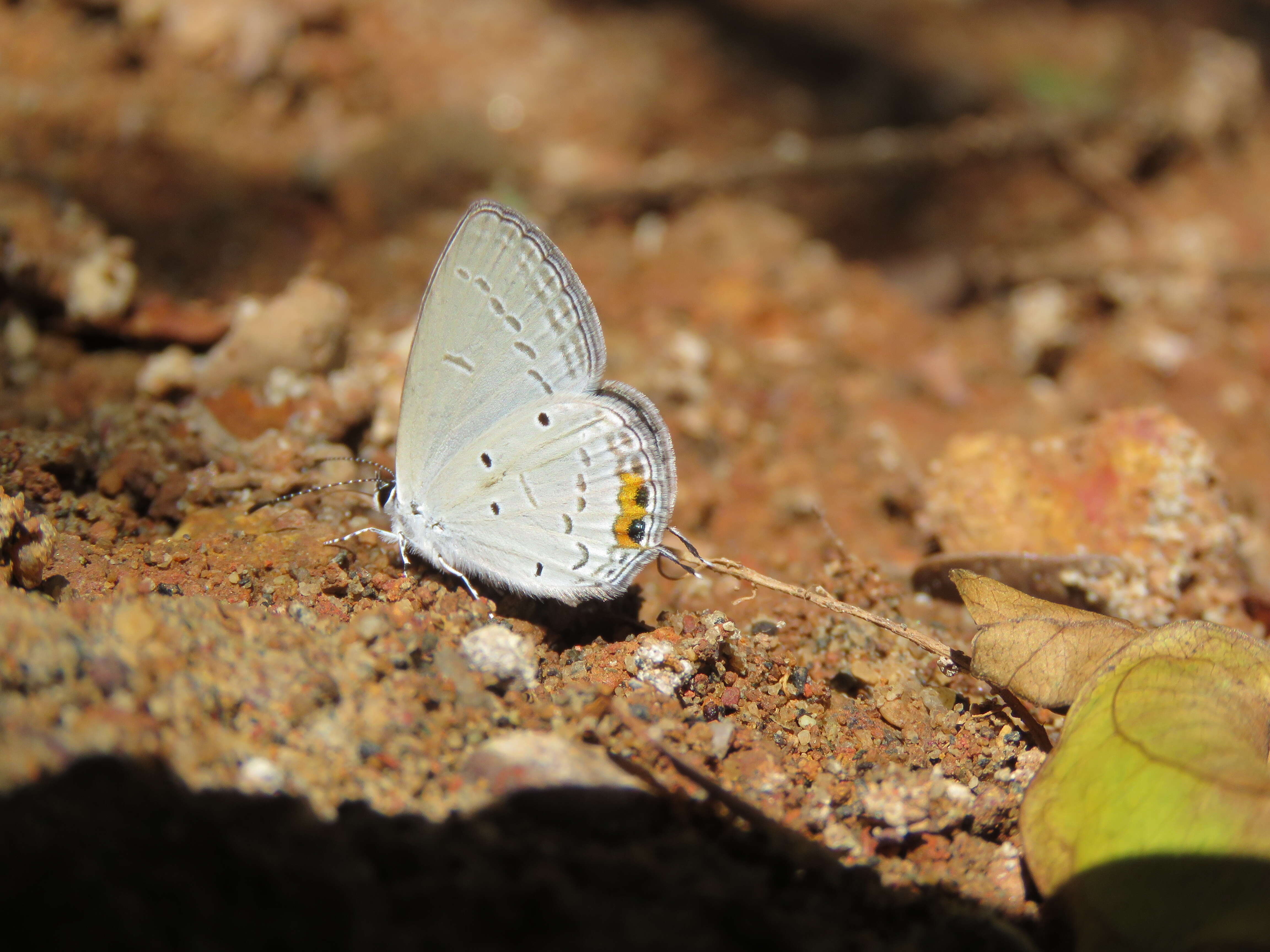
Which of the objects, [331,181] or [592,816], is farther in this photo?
[331,181]

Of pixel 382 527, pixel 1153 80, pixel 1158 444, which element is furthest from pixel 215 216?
pixel 1153 80

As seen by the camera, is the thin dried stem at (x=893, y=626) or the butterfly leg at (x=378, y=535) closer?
the thin dried stem at (x=893, y=626)

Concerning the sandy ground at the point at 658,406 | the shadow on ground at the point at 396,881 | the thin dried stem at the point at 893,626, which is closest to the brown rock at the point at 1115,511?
the sandy ground at the point at 658,406

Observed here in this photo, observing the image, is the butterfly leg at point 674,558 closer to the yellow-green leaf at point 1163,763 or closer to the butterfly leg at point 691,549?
the butterfly leg at point 691,549

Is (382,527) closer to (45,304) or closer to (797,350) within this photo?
(45,304)

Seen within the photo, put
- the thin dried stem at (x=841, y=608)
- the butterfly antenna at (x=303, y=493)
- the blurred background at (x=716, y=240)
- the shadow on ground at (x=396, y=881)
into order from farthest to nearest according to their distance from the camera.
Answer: the blurred background at (x=716, y=240) < the butterfly antenna at (x=303, y=493) < the thin dried stem at (x=841, y=608) < the shadow on ground at (x=396, y=881)

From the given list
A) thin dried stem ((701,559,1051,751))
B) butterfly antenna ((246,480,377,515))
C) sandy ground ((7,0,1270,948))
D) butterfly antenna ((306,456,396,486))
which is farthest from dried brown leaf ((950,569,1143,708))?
butterfly antenna ((246,480,377,515))

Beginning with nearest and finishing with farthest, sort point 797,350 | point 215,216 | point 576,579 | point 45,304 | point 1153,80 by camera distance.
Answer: point 576,579, point 45,304, point 215,216, point 797,350, point 1153,80
